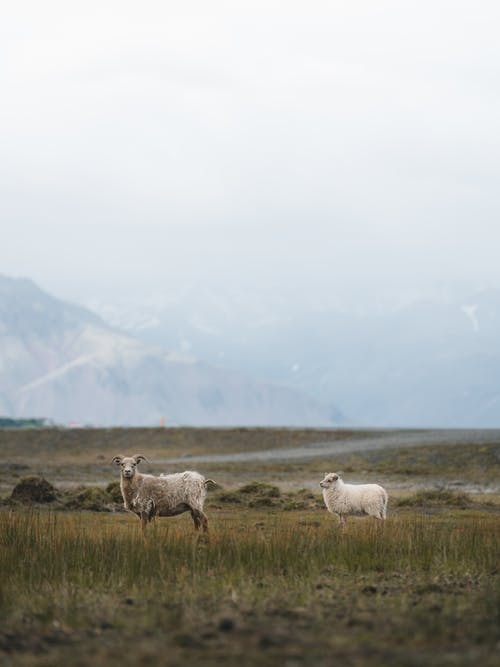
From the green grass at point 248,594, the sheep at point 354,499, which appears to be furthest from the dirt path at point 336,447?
the green grass at point 248,594

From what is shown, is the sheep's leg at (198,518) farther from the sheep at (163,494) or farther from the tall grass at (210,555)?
the tall grass at (210,555)

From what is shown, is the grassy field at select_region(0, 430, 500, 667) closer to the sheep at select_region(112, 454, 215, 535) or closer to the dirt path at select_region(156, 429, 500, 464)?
the sheep at select_region(112, 454, 215, 535)

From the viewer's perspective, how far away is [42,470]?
50375mm

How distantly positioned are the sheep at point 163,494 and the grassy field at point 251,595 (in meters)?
0.81

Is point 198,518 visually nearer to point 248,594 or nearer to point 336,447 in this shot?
point 248,594

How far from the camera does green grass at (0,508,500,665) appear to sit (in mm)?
10617

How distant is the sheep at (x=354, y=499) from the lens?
22953mm

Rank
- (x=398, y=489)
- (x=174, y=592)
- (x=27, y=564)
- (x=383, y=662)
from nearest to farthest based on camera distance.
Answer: (x=383, y=662) < (x=174, y=592) < (x=27, y=564) < (x=398, y=489)

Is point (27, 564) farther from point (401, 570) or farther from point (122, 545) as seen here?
point (401, 570)

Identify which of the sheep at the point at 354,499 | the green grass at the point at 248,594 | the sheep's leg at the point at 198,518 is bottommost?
the green grass at the point at 248,594

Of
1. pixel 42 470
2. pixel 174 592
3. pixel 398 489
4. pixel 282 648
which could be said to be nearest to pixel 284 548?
pixel 174 592

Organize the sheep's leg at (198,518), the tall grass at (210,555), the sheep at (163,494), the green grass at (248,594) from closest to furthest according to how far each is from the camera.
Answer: the green grass at (248,594) < the tall grass at (210,555) < the sheep's leg at (198,518) < the sheep at (163,494)

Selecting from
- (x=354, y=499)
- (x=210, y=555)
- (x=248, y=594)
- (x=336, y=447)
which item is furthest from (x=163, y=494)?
(x=336, y=447)

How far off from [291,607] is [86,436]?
6669cm
